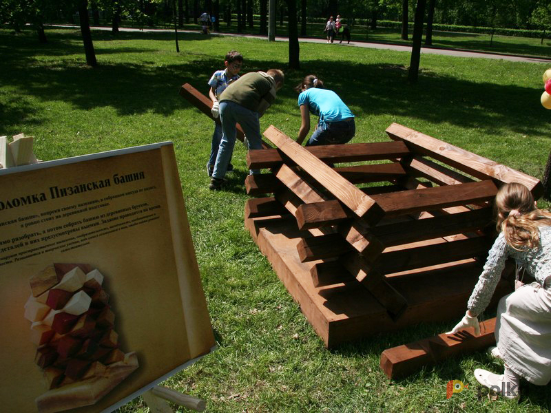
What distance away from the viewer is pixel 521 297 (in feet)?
8.61

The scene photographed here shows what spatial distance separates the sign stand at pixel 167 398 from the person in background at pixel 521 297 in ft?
5.84

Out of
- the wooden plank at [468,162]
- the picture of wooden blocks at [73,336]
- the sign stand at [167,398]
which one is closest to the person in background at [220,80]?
the wooden plank at [468,162]

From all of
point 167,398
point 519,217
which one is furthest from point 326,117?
point 167,398

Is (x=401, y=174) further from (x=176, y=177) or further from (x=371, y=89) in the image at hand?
(x=371, y=89)

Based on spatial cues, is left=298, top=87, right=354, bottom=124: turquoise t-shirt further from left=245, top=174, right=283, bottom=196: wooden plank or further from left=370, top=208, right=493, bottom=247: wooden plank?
left=370, top=208, right=493, bottom=247: wooden plank

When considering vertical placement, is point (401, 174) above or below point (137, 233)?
→ below

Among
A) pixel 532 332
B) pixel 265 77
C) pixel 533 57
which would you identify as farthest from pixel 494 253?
pixel 533 57

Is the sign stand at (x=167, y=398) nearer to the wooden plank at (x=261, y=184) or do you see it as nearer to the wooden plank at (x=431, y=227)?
the wooden plank at (x=431, y=227)

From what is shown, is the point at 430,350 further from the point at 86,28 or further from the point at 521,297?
the point at 86,28

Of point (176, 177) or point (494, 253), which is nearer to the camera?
point (176, 177)

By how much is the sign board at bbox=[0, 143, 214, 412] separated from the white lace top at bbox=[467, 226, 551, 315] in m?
1.74

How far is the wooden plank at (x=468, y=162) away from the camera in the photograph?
124 inches

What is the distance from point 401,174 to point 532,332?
2.44 m

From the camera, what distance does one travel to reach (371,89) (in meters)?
13.5
